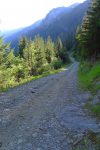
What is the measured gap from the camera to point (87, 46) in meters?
51.0

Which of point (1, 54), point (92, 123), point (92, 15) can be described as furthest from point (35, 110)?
point (92, 15)

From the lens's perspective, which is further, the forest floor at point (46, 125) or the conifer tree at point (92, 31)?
the conifer tree at point (92, 31)

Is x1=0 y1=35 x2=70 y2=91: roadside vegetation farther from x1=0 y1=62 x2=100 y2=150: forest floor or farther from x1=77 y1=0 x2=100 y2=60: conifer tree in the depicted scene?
x1=0 y1=62 x2=100 y2=150: forest floor

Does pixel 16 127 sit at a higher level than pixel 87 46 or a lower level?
higher

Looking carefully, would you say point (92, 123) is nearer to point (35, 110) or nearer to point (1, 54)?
point (35, 110)

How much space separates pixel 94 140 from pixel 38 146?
2.07 meters

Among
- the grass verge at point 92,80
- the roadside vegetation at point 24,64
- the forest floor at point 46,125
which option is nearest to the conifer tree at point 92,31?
the roadside vegetation at point 24,64

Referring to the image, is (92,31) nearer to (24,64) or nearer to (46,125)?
(24,64)

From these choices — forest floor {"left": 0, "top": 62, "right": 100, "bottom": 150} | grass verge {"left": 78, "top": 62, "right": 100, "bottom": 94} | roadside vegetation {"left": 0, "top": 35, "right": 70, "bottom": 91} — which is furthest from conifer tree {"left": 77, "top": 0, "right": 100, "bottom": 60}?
forest floor {"left": 0, "top": 62, "right": 100, "bottom": 150}

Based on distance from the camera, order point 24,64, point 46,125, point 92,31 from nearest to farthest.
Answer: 1. point 46,125
2. point 92,31
3. point 24,64

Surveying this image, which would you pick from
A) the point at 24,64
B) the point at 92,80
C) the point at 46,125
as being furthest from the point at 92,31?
the point at 46,125

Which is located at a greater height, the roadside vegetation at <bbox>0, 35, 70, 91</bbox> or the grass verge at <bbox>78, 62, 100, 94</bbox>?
the grass verge at <bbox>78, 62, 100, 94</bbox>

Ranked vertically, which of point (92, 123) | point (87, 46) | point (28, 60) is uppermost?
point (92, 123)

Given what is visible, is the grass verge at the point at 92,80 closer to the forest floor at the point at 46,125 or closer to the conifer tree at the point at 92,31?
→ the forest floor at the point at 46,125
